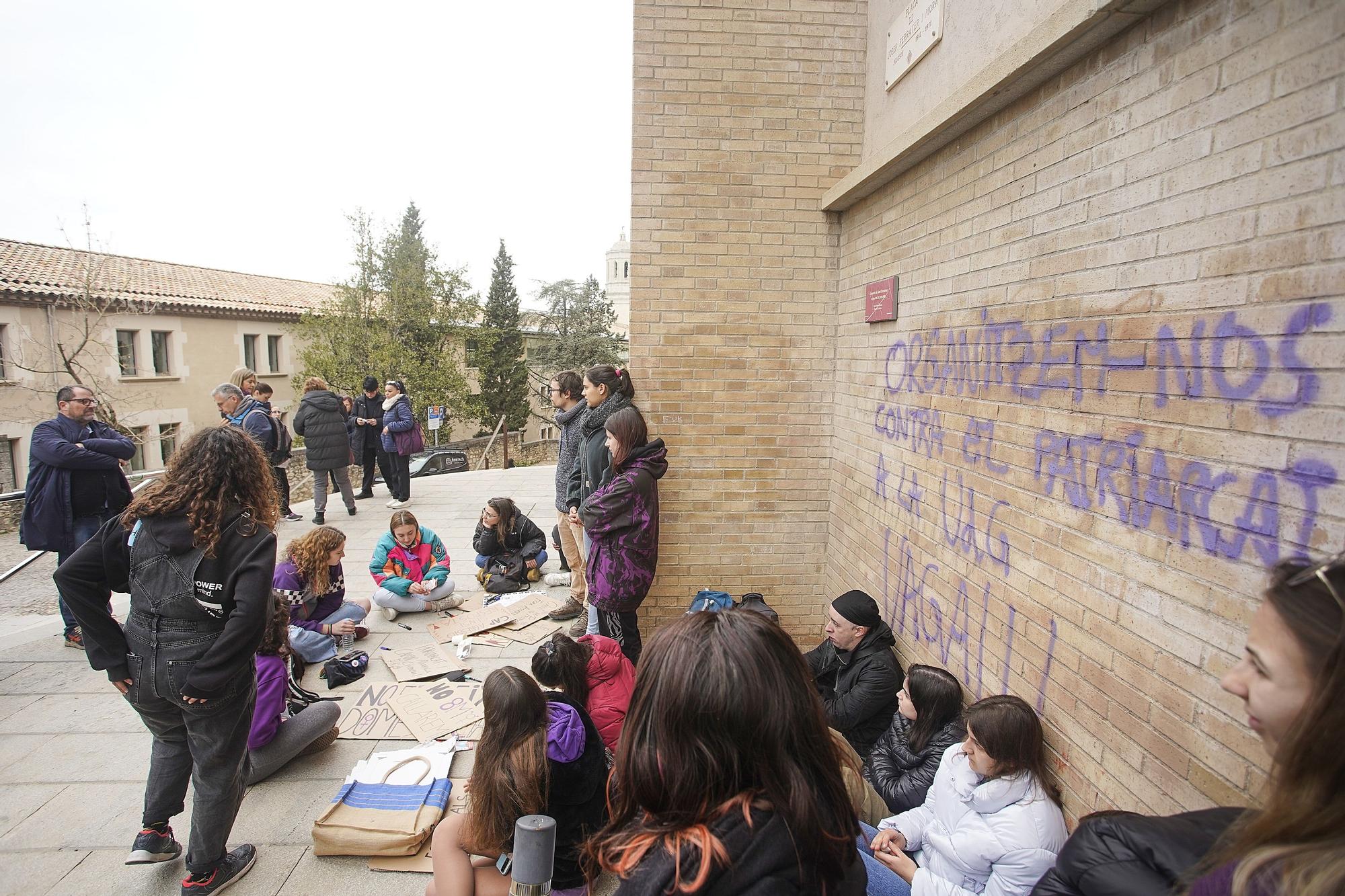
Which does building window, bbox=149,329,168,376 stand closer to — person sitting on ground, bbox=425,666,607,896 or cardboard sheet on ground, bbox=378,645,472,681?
cardboard sheet on ground, bbox=378,645,472,681

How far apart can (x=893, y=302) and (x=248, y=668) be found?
3972 millimetres

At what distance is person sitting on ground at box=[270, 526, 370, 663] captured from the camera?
4.96 m

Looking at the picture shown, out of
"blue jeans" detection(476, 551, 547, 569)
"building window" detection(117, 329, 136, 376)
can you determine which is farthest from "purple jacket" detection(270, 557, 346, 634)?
"building window" detection(117, 329, 136, 376)

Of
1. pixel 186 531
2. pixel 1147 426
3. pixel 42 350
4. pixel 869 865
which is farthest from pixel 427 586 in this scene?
pixel 42 350

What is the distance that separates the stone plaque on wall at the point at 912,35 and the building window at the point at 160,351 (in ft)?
102

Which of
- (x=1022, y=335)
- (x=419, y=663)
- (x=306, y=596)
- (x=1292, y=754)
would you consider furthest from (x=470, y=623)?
(x=1292, y=754)

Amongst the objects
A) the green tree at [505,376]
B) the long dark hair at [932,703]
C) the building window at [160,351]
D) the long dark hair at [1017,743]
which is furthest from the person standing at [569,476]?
the green tree at [505,376]

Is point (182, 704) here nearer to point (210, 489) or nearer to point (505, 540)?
point (210, 489)

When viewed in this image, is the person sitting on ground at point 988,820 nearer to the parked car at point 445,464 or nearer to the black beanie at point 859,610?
the black beanie at point 859,610

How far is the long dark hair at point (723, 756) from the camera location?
1.27m

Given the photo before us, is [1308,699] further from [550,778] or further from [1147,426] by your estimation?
[550,778]

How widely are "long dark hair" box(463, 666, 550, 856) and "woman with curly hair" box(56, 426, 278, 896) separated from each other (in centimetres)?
114

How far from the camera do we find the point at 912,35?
4.13 metres

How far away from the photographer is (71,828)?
3322 mm
